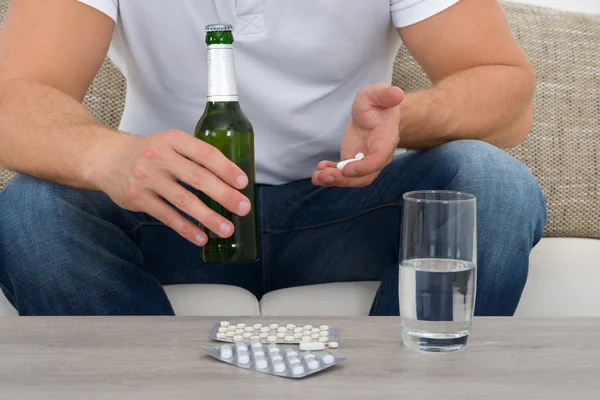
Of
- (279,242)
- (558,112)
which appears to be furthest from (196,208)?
(558,112)

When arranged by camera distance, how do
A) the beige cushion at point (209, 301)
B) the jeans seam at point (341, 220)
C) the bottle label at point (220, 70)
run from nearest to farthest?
the bottle label at point (220, 70) → the beige cushion at point (209, 301) → the jeans seam at point (341, 220)

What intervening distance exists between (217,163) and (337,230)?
1.83 feet

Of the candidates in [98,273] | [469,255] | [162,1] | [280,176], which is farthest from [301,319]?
[162,1]

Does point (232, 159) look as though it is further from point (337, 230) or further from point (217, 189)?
point (337, 230)

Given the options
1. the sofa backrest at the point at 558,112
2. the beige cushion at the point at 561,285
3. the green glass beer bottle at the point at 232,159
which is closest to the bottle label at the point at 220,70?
the green glass beer bottle at the point at 232,159

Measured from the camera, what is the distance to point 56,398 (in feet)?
2.44

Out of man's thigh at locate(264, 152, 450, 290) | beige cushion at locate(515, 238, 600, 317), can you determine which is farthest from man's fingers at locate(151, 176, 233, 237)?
beige cushion at locate(515, 238, 600, 317)

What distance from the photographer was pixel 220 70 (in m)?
0.97

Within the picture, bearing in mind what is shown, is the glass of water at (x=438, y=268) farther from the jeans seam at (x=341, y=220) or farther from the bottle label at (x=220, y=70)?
the jeans seam at (x=341, y=220)

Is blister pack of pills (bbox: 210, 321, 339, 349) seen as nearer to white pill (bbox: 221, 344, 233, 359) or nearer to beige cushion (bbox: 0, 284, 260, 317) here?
white pill (bbox: 221, 344, 233, 359)

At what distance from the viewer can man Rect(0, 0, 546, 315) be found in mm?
1250

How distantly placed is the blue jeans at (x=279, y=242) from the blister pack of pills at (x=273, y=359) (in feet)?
1.43

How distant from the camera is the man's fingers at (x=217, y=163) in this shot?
37.4 inches

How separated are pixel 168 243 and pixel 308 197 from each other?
0.26 metres
